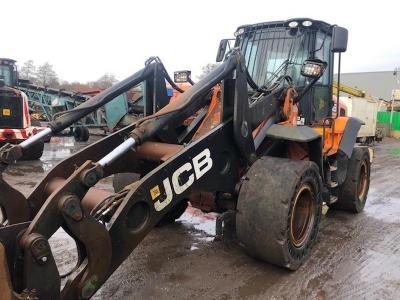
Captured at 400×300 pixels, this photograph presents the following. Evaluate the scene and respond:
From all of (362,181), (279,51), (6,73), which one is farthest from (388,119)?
(279,51)

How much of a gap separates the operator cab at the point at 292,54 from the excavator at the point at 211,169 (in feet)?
0.05

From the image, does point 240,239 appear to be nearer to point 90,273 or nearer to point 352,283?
point 352,283

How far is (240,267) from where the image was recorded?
12.6 feet

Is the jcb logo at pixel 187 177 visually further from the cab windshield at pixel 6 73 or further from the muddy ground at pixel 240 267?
the cab windshield at pixel 6 73

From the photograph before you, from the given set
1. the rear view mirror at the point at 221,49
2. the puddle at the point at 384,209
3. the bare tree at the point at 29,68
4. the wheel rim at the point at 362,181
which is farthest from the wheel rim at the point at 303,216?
the bare tree at the point at 29,68

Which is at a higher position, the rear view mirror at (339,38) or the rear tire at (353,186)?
the rear view mirror at (339,38)

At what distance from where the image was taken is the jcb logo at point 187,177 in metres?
2.85

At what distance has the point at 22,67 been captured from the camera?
2168 inches

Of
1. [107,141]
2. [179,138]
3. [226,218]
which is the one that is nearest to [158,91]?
[179,138]

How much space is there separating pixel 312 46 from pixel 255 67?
0.78 metres

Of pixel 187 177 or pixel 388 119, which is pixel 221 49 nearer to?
pixel 187 177

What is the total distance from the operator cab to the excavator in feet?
0.05

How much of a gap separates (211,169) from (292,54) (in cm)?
237

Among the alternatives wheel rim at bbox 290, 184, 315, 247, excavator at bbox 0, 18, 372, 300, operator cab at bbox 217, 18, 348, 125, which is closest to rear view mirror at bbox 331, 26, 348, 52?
excavator at bbox 0, 18, 372, 300
